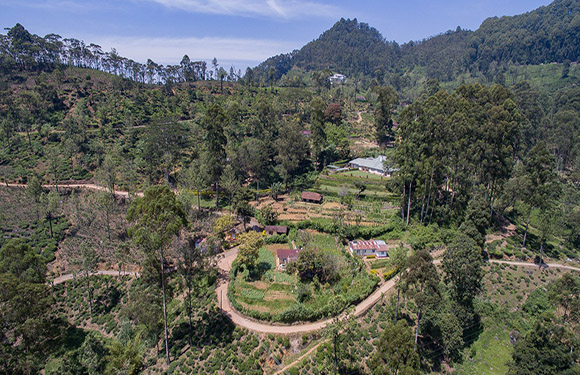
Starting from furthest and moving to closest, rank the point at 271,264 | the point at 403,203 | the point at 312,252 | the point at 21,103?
the point at 21,103
the point at 403,203
the point at 271,264
the point at 312,252

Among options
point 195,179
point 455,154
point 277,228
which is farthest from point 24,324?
point 455,154

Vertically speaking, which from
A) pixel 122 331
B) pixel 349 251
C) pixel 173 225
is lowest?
pixel 122 331

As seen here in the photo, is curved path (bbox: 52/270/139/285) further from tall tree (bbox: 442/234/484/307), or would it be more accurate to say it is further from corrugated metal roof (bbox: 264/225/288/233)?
tall tree (bbox: 442/234/484/307)

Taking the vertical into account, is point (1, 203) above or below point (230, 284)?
above

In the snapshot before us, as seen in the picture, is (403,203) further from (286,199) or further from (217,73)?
(217,73)

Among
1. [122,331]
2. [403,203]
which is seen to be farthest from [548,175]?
[122,331]

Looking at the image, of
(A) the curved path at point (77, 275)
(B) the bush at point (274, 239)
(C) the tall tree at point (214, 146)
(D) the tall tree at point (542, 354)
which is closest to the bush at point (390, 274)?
(D) the tall tree at point (542, 354)

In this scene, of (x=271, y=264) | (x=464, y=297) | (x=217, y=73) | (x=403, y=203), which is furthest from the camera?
(x=217, y=73)
